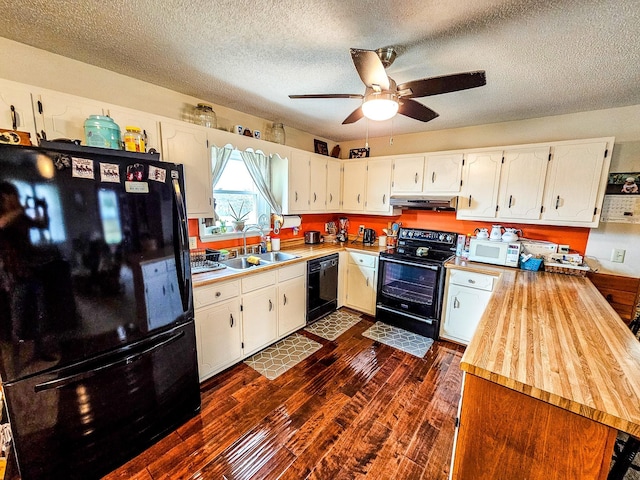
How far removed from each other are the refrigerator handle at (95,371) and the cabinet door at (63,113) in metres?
1.36

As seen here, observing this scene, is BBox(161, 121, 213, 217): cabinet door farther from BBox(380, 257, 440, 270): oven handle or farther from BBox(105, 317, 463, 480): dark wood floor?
BBox(380, 257, 440, 270): oven handle

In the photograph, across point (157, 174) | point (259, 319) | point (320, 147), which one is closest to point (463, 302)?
point (259, 319)

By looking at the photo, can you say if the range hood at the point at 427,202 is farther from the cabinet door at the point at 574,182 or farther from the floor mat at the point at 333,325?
the floor mat at the point at 333,325

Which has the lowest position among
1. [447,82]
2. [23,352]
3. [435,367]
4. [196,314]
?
[435,367]

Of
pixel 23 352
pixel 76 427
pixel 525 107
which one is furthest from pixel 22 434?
pixel 525 107

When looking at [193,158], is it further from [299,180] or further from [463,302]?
[463,302]

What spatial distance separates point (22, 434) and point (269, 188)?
2596 millimetres

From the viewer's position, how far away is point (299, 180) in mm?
3234

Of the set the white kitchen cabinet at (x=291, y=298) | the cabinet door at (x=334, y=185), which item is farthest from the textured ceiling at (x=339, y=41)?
the white kitchen cabinet at (x=291, y=298)

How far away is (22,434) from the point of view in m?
1.23

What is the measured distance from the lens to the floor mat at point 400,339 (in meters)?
2.77

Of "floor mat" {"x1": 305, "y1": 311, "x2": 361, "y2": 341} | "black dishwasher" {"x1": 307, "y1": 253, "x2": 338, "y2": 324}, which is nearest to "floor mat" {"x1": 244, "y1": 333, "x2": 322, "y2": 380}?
"floor mat" {"x1": 305, "y1": 311, "x2": 361, "y2": 341}

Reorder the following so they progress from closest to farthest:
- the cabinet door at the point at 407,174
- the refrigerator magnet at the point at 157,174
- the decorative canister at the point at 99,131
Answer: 1. the refrigerator magnet at the point at 157,174
2. the decorative canister at the point at 99,131
3. the cabinet door at the point at 407,174

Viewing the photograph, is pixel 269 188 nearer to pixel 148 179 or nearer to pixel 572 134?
pixel 148 179
